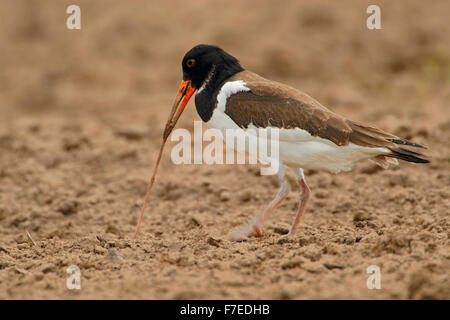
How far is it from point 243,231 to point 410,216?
1.67m

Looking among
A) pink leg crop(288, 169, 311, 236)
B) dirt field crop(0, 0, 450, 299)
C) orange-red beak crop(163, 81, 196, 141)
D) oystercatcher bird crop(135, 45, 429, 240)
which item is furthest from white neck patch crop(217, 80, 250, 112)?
dirt field crop(0, 0, 450, 299)

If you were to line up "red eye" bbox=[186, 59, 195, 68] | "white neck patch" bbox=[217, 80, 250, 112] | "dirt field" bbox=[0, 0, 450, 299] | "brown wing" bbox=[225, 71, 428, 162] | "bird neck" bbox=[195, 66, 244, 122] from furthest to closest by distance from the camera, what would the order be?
"red eye" bbox=[186, 59, 195, 68]
"bird neck" bbox=[195, 66, 244, 122]
"white neck patch" bbox=[217, 80, 250, 112]
"brown wing" bbox=[225, 71, 428, 162]
"dirt field" bbox=[0, 0, 450, 299]

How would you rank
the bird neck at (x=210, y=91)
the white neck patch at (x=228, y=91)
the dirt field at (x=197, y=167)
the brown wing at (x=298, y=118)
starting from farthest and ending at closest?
the bird neck at (x=210, y=91) < the white neck patch at (x=228, y=91) < the brown wing at (x=298, y=118) < the dirt field at (x=197, y=167)

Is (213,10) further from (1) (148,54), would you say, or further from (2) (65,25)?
(2) (65,25)

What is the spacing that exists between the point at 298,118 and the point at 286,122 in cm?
11

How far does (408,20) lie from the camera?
13.3 m

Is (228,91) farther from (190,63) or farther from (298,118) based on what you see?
(298,118)

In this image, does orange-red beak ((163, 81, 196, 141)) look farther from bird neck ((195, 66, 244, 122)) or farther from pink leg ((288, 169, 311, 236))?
pink leg ((288, 169, 311, 236))

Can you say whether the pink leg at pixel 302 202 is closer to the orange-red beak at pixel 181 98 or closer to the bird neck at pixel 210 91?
the bird neck at pixel 210 91

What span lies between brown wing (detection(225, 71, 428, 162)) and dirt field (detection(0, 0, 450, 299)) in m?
0.79

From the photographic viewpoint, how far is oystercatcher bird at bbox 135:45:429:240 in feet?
17.1

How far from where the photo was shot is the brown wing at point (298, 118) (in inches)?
205

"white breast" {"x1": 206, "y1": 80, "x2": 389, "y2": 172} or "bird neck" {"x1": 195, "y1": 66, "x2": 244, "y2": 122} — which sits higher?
"bird neck" {"x1": 195, "y1": 66, "x2": 244, "y2": 122}

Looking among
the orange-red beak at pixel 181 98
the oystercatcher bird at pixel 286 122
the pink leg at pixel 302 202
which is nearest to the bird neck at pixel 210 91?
the oystercatcher bird at pixel 286 122
